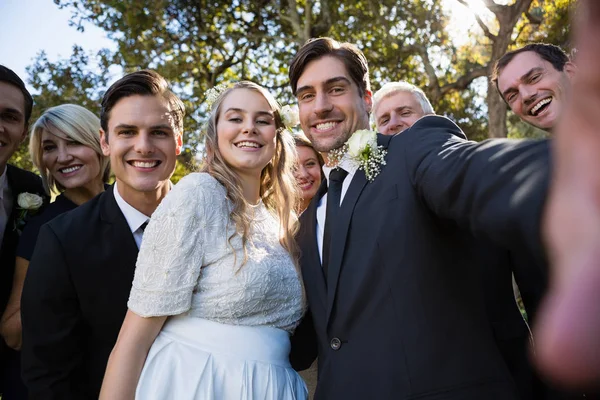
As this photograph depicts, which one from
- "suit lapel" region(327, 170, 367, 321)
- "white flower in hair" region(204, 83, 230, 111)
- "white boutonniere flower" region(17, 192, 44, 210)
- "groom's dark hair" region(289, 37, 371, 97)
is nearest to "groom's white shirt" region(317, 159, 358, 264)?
"suit lapel" region(327, 170, 367, 321)

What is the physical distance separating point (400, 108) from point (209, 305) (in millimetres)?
3266

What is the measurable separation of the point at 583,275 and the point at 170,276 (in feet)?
8.48

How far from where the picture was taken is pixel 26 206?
4.09m

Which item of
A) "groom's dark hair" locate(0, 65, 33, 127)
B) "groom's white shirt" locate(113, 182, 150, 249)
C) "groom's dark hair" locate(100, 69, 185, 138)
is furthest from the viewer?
"groom's dark hair" locate(0, 65, 33, 127)

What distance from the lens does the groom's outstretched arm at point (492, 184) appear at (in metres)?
1.06

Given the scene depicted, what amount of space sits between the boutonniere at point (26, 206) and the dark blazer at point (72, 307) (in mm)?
969

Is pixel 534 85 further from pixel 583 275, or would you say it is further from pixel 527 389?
pixel 583 275

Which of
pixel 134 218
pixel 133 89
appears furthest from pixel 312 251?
pixel 133 89

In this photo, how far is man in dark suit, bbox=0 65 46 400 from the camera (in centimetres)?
402

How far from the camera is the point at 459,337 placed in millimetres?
2238

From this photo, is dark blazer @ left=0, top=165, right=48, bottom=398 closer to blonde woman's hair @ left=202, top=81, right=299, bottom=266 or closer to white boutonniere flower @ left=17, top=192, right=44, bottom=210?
white boutonniere flower @ left=17, top=192, right=44, bottom=210

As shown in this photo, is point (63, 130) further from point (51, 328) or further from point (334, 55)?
point (334, 55)

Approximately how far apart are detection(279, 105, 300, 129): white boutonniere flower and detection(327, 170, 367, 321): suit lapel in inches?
44.3

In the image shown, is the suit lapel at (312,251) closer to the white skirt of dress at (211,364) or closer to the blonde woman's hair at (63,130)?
the white skirt of dress at (211,364)
